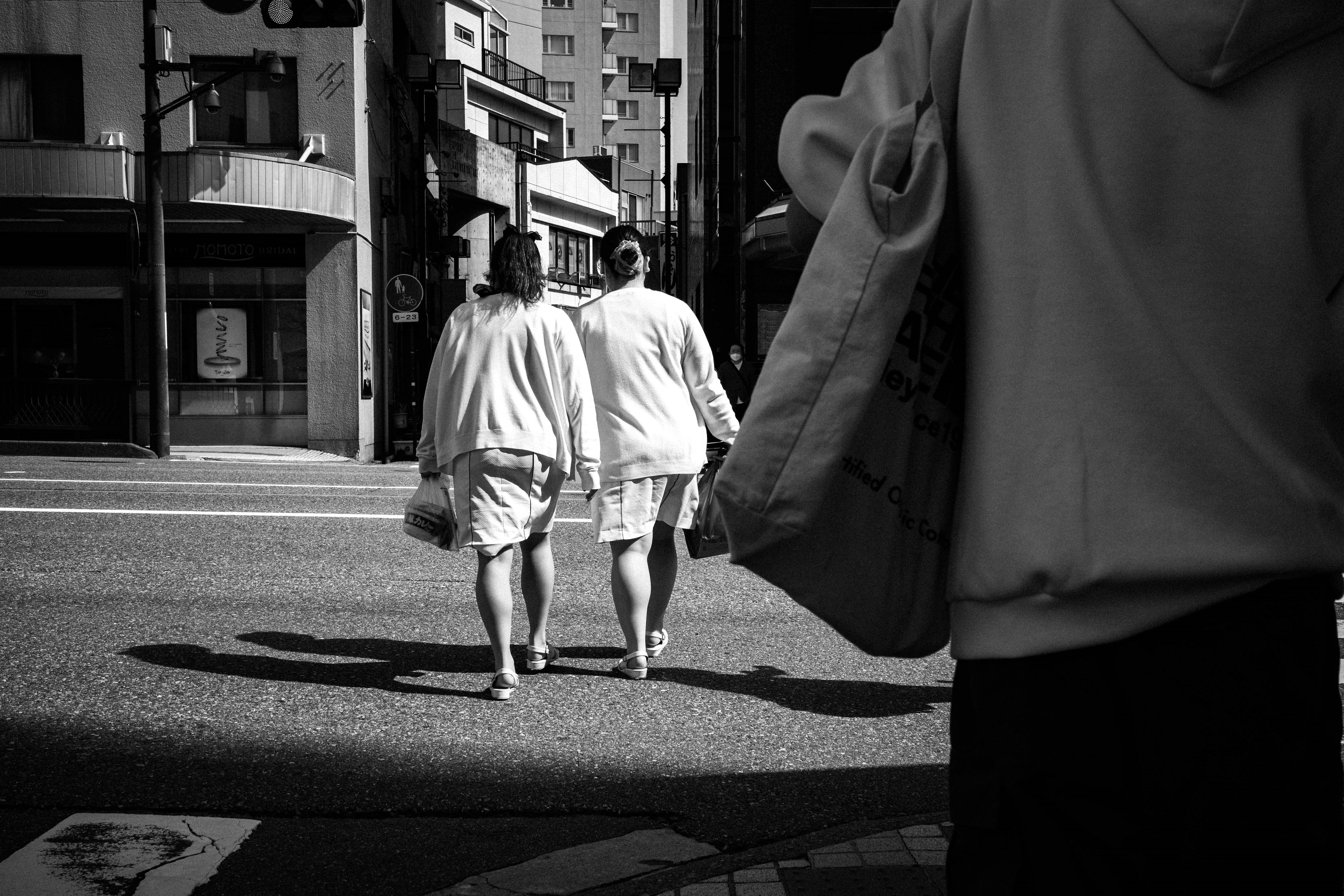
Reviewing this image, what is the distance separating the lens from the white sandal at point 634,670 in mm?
5207

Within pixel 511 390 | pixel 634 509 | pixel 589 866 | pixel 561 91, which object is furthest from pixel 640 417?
pixel 561 91

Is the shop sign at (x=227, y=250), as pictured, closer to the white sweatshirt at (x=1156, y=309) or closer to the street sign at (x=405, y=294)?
the street sign at (x=405, y=294)

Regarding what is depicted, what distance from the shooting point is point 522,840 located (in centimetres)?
342

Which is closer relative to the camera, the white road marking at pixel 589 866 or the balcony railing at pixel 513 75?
the white road marking at pixel 589 866

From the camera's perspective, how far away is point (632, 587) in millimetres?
5113

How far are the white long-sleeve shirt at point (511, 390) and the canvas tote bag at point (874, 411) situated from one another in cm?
355

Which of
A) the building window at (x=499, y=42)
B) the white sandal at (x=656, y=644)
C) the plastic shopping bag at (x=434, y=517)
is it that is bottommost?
the white sandal at (x=656, y=644)

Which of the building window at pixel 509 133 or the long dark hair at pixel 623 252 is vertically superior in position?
the building window at pixel 509 133

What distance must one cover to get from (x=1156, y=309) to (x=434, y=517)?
3.92 metres

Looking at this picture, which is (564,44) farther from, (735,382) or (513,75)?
(735,382)

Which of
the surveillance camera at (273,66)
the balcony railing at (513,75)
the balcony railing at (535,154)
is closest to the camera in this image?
the surveillance camera at (273,66)

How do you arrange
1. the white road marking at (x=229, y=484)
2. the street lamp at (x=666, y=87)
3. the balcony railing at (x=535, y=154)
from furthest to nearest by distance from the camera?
1. the balcony railing at (x=535, y=154)
2. the street lamp at (x=666, y=87)
3. the white road marking at (x=229, y=484)

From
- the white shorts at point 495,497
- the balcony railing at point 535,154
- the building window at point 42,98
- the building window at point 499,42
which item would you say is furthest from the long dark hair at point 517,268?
the building window at point 499,42

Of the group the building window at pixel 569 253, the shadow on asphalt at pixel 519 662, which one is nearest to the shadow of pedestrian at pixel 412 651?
the shadow on asphalt at pixel 519 662
